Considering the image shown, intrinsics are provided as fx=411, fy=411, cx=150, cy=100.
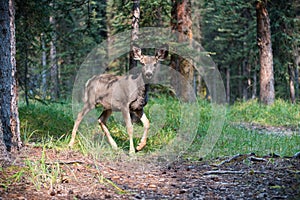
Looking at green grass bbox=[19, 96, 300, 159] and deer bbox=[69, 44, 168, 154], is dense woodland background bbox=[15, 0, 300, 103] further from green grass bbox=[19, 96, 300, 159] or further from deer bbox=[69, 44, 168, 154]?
deer bbox=[69, 44, 168, 154]

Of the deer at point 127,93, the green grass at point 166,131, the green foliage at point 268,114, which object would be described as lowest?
the green foliage at point 268,114

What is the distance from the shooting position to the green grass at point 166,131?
26.6 ft

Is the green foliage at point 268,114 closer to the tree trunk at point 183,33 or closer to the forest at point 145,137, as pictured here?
the forest at point 145,137

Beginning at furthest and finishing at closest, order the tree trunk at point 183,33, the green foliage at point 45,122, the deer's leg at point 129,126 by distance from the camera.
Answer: the tree trunk at point 183,33
the green foliage at point 45,122
the deer's leg at point 129,126

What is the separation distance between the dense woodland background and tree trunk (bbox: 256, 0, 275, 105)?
100 centimetres

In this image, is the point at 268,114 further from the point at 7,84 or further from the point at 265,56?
the point at 7,84

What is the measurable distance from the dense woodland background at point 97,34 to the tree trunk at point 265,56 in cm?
100

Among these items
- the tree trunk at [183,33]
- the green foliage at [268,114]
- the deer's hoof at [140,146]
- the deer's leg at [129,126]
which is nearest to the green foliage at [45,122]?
the deer's leg at [129,126]

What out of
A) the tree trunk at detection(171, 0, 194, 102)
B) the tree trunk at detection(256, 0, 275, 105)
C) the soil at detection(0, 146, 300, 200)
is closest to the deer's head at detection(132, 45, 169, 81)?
the soil at detection(0, 146, 300, 200)

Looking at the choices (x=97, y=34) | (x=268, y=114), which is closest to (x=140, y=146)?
(x=268, y=114)

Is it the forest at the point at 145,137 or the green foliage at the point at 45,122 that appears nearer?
the forest at the point at 145,137

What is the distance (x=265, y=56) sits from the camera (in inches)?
679

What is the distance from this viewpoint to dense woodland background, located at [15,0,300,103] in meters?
11.7

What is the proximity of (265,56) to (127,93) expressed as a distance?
32.8 feet
